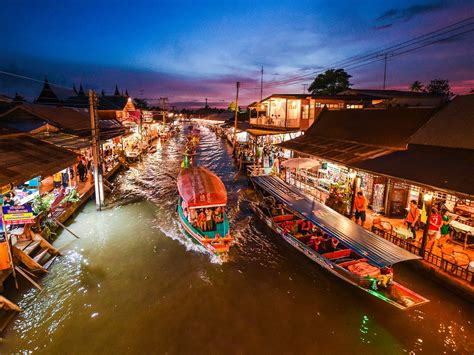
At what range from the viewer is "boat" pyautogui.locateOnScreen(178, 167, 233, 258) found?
13078 millimetres

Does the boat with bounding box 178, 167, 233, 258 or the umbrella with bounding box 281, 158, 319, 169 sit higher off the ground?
the umbrella with bounding box 281, 158, 319, 169

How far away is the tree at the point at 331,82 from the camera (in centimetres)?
4816

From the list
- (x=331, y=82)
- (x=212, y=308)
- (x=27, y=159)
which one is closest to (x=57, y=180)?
(x=27, y=159)

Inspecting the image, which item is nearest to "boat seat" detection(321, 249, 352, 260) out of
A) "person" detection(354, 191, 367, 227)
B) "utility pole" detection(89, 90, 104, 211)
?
"person" detection(354, 191, 367, 227)

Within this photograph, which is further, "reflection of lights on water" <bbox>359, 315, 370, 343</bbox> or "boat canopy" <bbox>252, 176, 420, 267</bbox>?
"boat canopy" <bbox>252, 176, 420, 267</bbox>

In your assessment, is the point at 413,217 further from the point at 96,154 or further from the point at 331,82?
the point at 331,82

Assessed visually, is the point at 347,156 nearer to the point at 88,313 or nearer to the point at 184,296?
the point at 184,296

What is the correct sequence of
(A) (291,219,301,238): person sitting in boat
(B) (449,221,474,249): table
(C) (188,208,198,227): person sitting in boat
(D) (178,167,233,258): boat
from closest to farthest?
→ (B) (449,221,474,249): table
(D) (178,167,233,258): boat
(A) (291,219,301,238): person sitting in boat
(C) (188,208,198,227): person sitting in boat

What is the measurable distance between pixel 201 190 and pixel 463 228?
12240 mm

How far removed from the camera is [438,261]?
10750 mm

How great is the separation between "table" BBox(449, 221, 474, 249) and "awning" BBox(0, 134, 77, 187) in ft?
57.4

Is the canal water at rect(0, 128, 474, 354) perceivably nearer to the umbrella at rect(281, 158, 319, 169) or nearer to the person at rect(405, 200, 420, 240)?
the person at rect(405, 200, 420, 240)

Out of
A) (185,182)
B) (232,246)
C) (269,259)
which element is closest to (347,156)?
(269,259)

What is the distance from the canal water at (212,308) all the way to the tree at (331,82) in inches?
1632
